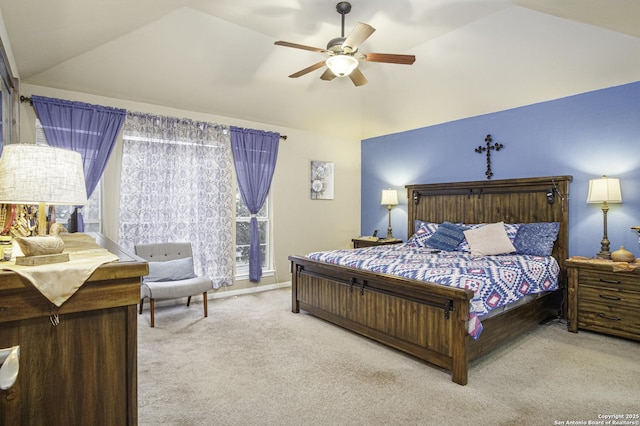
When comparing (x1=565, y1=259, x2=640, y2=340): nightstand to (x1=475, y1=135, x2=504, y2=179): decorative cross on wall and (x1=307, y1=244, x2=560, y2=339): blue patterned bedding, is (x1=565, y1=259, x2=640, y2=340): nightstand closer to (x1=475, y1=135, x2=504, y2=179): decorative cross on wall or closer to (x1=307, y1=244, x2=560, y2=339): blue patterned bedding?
(x1=307, y1=244, x2=560, y2=339): blue patterned bedding

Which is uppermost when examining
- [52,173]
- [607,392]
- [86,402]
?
[52,173]

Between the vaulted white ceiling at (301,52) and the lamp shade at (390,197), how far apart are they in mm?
1369

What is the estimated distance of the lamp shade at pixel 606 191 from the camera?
3512 mm

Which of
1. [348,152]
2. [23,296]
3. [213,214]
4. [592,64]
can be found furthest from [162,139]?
[592,64]

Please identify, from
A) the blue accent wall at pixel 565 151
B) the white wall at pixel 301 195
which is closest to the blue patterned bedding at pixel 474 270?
the blue accent wall at pixel 565 151

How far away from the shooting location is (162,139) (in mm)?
4383

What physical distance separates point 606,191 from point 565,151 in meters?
0.75

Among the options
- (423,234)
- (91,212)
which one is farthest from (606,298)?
(91,212)

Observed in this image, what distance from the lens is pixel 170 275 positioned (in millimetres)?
4020

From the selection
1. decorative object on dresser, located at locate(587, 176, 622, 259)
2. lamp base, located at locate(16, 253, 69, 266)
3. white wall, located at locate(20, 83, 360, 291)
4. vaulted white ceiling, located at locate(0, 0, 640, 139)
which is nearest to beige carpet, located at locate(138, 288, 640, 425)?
decorative object on dresser, located at locate(587, 176, 622, 259)

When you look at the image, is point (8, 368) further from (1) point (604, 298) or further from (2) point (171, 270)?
(1) point (604, 298)

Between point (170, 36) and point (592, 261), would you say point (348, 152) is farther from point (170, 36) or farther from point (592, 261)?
point (592, 261)

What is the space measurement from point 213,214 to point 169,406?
9.20 feet

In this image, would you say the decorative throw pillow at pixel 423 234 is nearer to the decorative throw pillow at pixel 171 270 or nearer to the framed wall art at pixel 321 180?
the framed wall art at pixel 321 180
